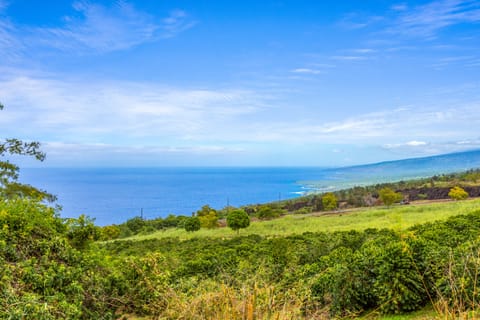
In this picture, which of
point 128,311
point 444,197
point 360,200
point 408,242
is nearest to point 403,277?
point 408,242

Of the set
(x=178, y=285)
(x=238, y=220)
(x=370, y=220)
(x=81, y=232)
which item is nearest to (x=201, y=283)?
(x=178, y=285)

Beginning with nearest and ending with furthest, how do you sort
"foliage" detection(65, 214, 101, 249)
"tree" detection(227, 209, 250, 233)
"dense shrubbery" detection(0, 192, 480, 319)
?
1. "dense shrubbery" detection(0, 192, 480, 319)
2. "foliage" detection(65, 214, 101, 249)
3. "tree" detection(227, 209, 250, 233)

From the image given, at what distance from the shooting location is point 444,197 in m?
35.6

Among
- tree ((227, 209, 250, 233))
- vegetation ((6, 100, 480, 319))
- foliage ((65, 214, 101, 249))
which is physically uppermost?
foliage ((65, 214, 101, 249))

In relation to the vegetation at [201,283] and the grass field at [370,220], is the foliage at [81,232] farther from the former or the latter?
the grass field at [370,220]

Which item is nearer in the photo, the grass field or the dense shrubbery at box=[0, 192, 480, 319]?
the dense shrubbery at box=[0, 192, 480, 319]

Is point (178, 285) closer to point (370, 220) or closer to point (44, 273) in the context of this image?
point (44, 273)

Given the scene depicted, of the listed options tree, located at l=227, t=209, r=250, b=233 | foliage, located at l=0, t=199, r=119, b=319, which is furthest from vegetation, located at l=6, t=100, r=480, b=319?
tree, located at l=227, t=209, r=250, b=233

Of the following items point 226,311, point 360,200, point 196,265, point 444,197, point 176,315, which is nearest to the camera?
point 226,311

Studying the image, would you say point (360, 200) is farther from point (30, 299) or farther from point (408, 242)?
point (30, 299)

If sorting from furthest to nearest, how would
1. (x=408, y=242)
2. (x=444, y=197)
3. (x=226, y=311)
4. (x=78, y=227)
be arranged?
(x=444, y=197) < (x=78, y=227) < (x=408, y=242) < (x=226, y=311)

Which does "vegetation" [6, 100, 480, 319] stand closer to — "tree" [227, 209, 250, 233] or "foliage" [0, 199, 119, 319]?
"foliage" [0, 199, 119, 319]

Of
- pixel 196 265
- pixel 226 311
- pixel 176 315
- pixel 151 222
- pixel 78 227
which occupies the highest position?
pixel 78 227

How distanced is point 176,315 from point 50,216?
3.21 m
